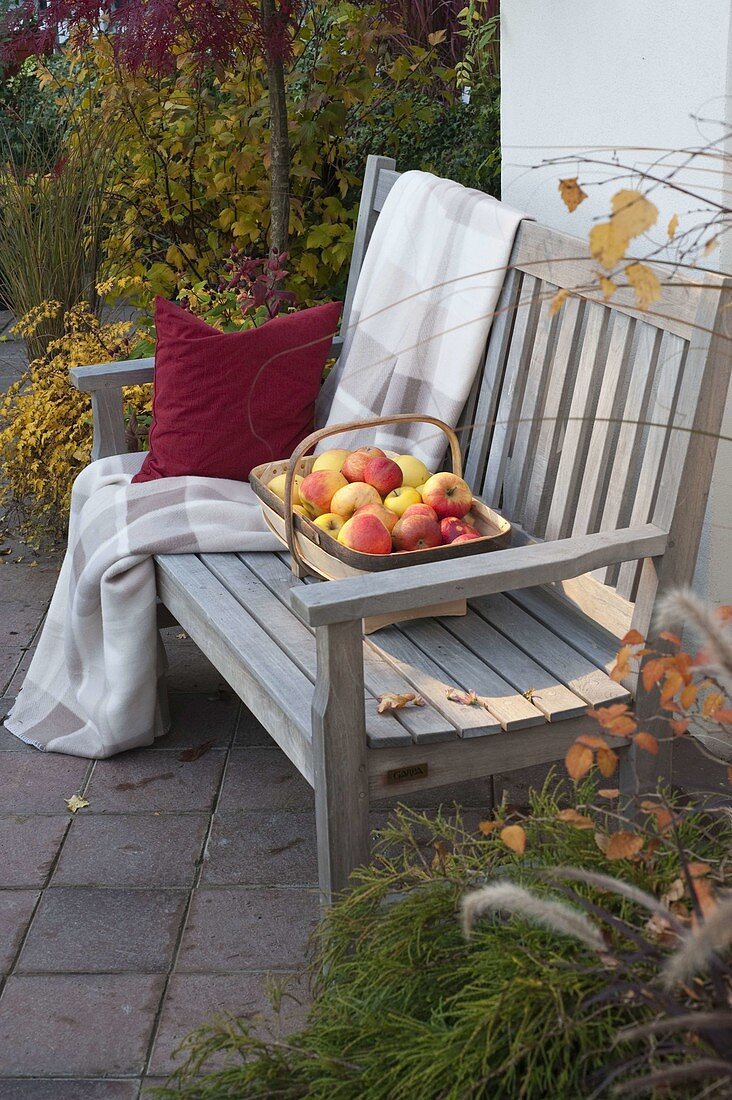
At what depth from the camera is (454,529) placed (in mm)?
2314

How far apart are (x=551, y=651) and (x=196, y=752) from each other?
108cm

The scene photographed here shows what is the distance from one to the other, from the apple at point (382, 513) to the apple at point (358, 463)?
0.51 ft

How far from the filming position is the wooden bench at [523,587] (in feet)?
6.40

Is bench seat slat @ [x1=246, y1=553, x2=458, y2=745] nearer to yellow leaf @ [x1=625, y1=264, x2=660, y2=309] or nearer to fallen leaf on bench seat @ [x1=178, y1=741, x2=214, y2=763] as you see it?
fallen leaf on bench seat @ [x1=178, y1=741, x2=214, y2=763]

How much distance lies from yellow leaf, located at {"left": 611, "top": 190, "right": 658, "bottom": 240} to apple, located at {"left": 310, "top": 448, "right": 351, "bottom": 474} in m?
1.54

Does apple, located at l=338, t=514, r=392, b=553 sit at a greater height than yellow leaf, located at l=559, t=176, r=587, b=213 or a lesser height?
lesser

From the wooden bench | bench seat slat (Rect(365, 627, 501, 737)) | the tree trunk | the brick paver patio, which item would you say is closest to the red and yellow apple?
the wooden bench

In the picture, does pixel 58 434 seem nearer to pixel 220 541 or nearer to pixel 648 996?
pixel 220 541

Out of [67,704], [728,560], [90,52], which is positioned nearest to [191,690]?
[67,704]

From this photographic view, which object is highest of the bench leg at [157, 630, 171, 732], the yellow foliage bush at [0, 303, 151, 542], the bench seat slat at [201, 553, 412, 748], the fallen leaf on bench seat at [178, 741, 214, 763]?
the bench seat slat at [201, 553, 412, 748]

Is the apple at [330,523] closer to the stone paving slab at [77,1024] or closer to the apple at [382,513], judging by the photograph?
the apple at [382,513]

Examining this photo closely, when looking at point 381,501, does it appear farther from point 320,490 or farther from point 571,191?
point 571,191

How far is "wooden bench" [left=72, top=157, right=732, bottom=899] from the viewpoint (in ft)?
6.40

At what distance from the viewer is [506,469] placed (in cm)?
271
